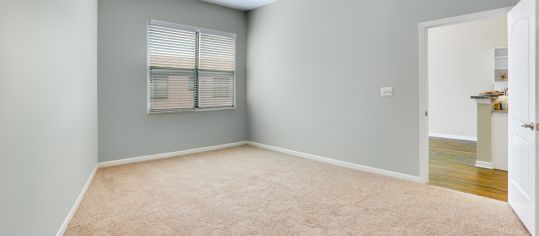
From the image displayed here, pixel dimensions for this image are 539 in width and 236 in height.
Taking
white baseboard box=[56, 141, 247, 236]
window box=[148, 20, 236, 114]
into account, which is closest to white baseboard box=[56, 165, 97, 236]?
white baseboard box=[56, 141, 247, 236]

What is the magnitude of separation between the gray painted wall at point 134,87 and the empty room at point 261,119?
22mm

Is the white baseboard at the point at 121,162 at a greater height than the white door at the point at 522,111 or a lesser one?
lesser

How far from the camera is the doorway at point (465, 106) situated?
3.77 m

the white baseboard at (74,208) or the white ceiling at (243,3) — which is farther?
the white ceiling at (243,3)

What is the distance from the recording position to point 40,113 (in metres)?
1.94

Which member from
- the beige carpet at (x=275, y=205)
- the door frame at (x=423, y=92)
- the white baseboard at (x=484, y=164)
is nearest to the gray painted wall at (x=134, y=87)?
the beige carpet at (x=275, y=205)

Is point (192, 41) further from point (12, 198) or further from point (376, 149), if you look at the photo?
point (12, 198)

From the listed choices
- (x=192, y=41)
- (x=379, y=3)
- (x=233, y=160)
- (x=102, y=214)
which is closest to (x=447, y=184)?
(x=379, y=3)

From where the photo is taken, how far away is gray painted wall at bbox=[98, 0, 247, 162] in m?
4.40

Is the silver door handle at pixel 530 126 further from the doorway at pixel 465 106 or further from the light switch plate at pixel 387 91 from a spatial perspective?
the light switch plate at pixel 387 91

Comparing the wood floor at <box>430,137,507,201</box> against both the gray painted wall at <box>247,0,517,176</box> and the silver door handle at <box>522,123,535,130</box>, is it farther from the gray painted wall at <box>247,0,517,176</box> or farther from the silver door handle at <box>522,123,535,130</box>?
the silver door handle at <box>522,123,535,130</box>

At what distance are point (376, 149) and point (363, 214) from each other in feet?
5.13

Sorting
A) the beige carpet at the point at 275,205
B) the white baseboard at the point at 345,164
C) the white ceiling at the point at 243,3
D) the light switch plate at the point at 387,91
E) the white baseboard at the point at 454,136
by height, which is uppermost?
the white ceiling at the point at 243,3

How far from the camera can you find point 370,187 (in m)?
3.49
